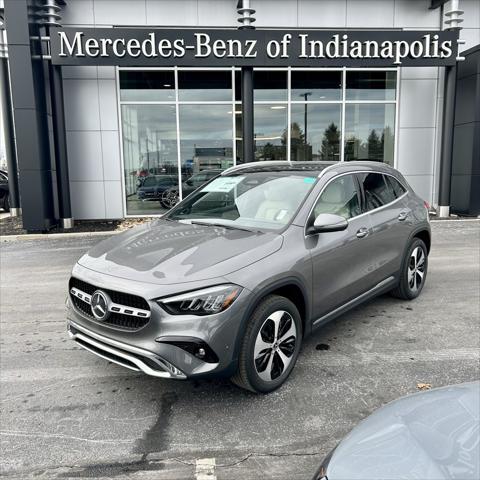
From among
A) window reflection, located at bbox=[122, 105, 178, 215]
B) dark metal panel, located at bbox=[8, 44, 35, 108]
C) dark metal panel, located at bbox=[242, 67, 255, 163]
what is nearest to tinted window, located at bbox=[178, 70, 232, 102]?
window reflection, located at bbox=[122, 105, 178, 215]

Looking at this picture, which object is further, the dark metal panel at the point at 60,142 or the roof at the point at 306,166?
the dark metal panel at the point at 60,142

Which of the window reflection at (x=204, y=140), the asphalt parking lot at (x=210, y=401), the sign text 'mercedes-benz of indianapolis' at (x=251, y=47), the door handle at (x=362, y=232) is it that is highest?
the sign text 'mercedes-benz of indianapolis' at (x=251, y=47)

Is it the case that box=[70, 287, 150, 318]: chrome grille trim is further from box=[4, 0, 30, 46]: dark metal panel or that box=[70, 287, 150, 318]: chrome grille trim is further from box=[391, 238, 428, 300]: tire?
box=[4, 0, 30, 46]: dark metal panel

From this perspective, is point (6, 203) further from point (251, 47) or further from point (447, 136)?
point (447, 136)

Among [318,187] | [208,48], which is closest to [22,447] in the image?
[318,187]

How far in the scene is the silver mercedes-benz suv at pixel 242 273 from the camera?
295cm

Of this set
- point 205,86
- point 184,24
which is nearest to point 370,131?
point 205,86

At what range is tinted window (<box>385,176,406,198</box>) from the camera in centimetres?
525

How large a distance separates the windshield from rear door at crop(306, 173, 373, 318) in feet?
0.75

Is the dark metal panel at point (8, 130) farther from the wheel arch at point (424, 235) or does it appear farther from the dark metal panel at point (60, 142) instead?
the wheel arch at point (424, 235)

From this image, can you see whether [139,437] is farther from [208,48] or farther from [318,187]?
[208,48]

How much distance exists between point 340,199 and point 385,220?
0.75m

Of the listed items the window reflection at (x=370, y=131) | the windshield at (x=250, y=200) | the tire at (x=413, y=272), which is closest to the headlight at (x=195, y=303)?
the windshield at (x=250, y=200)

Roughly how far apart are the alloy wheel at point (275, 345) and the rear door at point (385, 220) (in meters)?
1.46
